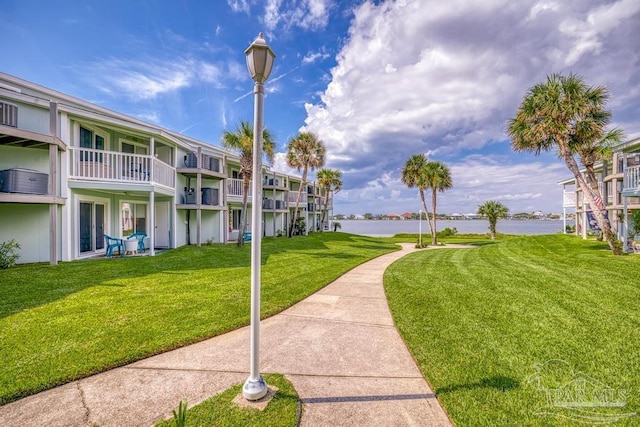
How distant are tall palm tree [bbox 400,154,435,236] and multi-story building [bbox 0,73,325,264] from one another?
689 inches

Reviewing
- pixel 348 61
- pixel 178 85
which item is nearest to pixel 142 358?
pixel 348 61

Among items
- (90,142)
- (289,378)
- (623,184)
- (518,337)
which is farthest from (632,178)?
(90,142)

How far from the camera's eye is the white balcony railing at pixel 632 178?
43.0 ft

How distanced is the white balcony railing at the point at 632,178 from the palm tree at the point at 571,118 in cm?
150

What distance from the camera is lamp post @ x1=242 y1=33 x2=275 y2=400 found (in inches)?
113

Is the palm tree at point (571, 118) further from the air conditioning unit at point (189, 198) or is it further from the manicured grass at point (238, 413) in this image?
the air conditioning unit at point (189, 198)

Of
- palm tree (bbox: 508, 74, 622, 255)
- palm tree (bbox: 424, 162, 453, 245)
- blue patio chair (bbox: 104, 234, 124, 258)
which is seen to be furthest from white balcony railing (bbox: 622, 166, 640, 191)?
blue patio chair (bbox: 104, 234, 124, 258)

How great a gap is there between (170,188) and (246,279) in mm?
8811

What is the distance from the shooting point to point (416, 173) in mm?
27500

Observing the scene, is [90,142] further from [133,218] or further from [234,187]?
[234,187]

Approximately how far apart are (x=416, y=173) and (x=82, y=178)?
80.9 feet

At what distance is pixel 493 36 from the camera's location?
1049cm

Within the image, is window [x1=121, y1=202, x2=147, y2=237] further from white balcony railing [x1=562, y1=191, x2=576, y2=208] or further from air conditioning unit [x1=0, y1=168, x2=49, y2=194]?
white balcony railing [x1=562, y1=191, x2=576, y2=208]

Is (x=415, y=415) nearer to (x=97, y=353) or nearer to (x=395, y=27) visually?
(x=97, y=353)
